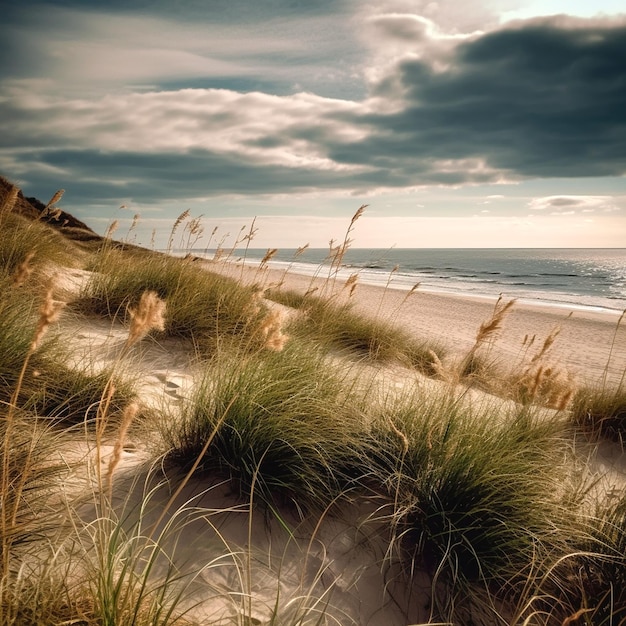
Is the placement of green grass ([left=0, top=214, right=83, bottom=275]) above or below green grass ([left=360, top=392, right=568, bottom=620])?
above

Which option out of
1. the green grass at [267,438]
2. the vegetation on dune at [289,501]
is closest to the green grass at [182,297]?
the vegetation on dune at [289,501]

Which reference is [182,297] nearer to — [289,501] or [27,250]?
[27,250]

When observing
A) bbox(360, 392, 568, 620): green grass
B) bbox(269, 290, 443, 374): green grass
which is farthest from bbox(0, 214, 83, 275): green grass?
bbox(360, 392, 568, 620): green grass

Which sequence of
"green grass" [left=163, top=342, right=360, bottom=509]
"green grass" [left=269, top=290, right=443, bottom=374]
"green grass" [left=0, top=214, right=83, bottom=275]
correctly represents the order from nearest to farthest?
1. "green grass" [left=163, top=342, right=360, bottom=509]
2. "green grass" [left=0, top=214, right=83, bottom=275]
3. "green grass" [left=269, top=290, right=443, bottom=374]

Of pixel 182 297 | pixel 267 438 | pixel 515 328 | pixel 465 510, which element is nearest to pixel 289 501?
pixel 267 438

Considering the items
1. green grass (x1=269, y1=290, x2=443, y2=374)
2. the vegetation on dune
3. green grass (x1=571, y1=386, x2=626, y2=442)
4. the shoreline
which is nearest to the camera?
the vegetation on dune

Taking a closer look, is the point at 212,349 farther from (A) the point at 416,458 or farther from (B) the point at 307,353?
(A) the point at 416,458

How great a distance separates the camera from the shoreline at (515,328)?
29.6ft

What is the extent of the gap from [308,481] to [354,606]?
63 cm

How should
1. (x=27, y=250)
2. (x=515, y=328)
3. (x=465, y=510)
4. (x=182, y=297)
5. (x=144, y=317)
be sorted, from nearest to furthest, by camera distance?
(x=144, y=317)
(x=465, y=510)
(x=182, y=297)
(x=27, y=250)
(x=515, y=328)

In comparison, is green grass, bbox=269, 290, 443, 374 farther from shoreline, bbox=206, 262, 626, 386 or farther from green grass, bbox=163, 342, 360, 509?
green grass, bbox=163, 342, 360, 509

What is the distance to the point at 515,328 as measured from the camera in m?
14.9

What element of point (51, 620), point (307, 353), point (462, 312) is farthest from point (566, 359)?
point (51, 620)

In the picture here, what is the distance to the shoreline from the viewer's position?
902 centimetres
